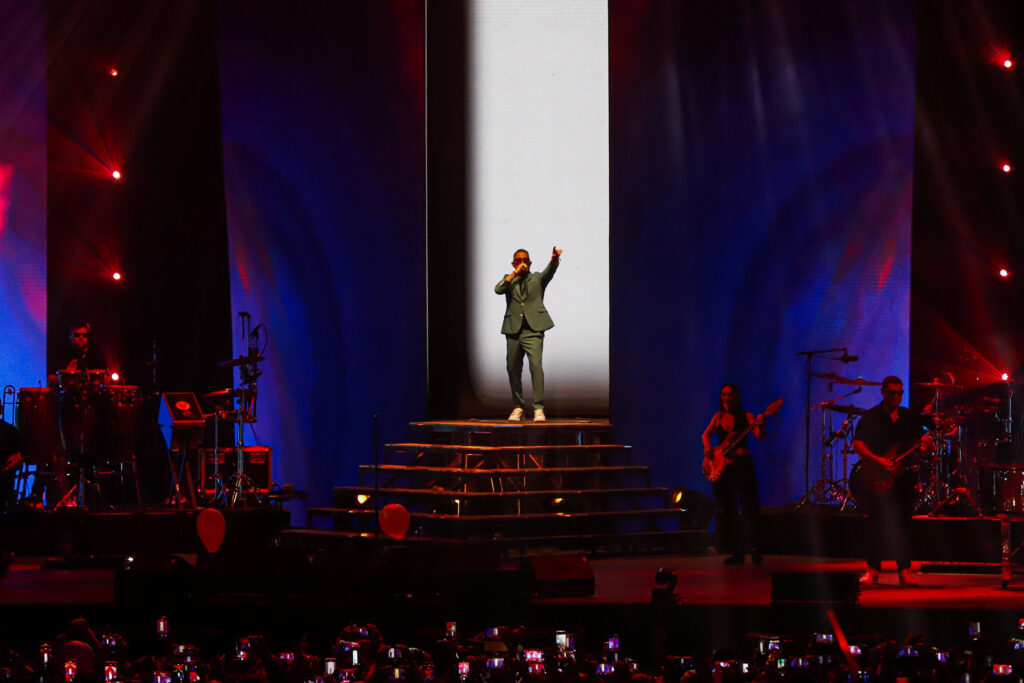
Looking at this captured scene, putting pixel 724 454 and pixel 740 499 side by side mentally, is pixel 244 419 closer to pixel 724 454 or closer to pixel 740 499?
pixel 724 454

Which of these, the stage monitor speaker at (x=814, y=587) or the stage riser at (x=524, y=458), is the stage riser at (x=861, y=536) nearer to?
the stage riser at (x=524, y=458)

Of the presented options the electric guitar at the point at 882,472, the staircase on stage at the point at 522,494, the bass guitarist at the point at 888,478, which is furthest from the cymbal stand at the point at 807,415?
the electric guitar at the point at 882,472

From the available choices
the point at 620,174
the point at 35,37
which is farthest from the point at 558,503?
the point at 35,37

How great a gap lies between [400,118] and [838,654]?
31.8 feet

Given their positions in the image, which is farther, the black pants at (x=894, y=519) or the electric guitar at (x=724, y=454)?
the electric guitar at (x=724, y=454)

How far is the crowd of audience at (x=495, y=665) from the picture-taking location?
4.72m

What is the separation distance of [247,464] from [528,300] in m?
3.05

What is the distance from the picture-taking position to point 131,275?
13453mm

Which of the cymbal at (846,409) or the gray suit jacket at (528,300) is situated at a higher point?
the gray suit jacket at (528,300)

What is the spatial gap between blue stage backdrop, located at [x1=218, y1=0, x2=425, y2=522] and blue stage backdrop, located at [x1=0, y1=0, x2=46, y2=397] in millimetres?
1764

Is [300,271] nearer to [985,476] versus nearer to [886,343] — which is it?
[886,343]

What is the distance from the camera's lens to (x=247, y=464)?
41.2ft

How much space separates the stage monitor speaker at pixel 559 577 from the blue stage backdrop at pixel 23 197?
696 cm

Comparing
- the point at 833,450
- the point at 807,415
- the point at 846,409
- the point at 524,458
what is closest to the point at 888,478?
the point at 846,409
